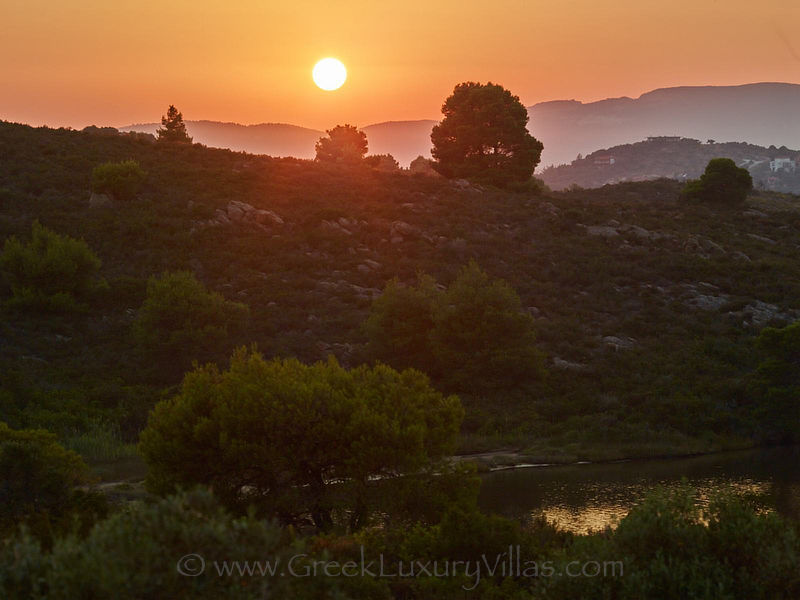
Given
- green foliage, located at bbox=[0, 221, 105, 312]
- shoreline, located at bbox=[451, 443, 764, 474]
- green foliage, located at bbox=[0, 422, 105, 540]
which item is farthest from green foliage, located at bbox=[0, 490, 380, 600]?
green foliage, located at bbox=[0, 221, 105, 312]

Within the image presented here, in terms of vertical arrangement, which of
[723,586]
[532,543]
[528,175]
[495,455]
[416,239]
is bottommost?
[495,455]

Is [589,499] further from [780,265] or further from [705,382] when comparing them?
[780,265]

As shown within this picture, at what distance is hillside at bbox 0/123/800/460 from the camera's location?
3809 centimetres

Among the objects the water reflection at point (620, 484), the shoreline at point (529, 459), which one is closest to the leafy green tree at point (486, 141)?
the shoreline at point (529, 459)

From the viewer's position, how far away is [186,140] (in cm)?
9031

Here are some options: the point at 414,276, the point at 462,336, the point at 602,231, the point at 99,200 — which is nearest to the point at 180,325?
the point at 462,336

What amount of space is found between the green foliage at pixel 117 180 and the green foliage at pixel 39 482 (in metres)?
44.2

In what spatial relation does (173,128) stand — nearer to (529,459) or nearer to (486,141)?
(486,141)

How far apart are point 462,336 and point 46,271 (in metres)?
23.2

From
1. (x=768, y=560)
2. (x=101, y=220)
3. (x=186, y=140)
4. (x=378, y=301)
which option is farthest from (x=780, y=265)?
(x=186, y=140)

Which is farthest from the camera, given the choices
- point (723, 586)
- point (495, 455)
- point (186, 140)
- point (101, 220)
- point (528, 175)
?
point (186, 140)

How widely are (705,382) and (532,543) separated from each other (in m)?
26.8

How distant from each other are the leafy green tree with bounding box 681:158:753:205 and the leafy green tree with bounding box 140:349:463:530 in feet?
233

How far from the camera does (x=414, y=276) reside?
2213 inches
